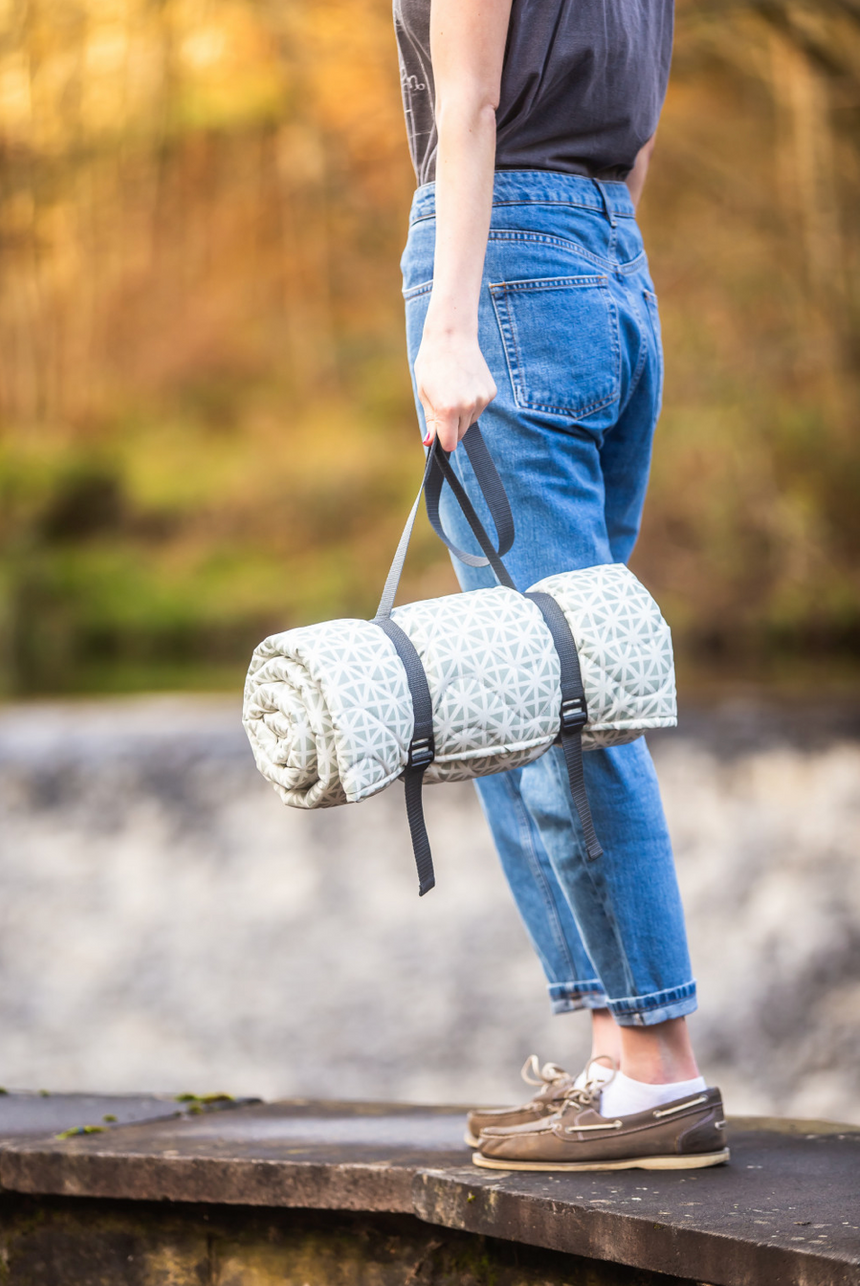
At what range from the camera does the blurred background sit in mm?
3557

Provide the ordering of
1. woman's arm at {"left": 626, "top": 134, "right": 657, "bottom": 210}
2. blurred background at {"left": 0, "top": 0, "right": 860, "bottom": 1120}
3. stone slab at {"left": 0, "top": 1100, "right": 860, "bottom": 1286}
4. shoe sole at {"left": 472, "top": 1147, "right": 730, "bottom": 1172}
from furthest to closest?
blurred background at {"left": 0, "top": 0, "right": 860, "bottom": 1120} < woman's arm at {"left": 626, "top": 134, "right": 657, "bottom": 210} < shoe sole at {"left": 472, "top": 1147, "right": 730, "bottom": 1172} < stone slab at {"left": 0, "top": 1100, "right": 860, "bottom": 1286}

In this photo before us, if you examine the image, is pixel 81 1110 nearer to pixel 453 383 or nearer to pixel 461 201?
pixel 453 383

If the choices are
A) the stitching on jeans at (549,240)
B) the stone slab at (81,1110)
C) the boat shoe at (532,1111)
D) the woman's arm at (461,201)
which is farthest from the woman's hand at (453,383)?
the stone slab at (81,1110)

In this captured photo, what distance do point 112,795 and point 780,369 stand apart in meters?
5.07

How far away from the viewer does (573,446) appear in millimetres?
1133

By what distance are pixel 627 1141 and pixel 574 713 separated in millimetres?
390

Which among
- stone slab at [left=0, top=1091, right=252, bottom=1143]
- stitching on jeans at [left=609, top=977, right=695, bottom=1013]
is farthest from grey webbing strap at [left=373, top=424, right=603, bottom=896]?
stone slab at [left=0, top=1091, right=252, bottom=1143]

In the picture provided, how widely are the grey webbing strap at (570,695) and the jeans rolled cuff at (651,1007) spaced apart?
0.15 metres

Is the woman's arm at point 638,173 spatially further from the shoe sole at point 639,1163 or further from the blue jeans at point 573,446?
the shoe sole at point 639,1163

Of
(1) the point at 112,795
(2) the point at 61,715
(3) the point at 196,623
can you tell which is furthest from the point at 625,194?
(3) the point at 196,623

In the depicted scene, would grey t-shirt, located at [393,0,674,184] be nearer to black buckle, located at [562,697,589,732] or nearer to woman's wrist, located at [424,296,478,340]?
woman's wrist, located at [424,296,478,340]

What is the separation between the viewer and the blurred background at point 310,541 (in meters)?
3.56

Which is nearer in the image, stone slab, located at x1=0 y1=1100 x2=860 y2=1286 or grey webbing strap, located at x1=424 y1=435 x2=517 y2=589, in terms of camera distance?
stone slab, located at x1=0 y1=1100 x2=860 y2=1286

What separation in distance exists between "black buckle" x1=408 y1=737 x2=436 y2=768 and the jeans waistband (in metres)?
0.45
